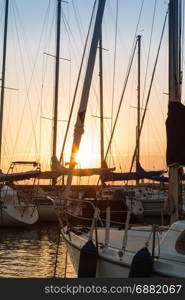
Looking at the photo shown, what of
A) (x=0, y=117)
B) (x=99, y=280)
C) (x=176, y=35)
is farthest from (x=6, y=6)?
(x=99, y=280)

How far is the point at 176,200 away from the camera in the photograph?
10344 millimetres

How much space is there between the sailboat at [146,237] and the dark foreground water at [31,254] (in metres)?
1.75

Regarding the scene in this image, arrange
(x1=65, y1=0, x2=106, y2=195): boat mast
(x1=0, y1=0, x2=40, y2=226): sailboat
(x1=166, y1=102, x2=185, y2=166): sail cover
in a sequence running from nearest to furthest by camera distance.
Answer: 1. (x1=166, y1=102, x2=185, y2=166): sail cover
2. (x1=65, y1=0, x2=106, y2=195): boat mast
3. (x1=0, y1=0, x2=40, y2=226): sailboat

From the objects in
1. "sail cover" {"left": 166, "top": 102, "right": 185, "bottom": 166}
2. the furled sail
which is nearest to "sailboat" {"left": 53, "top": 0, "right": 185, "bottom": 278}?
"sail cover" {"left": 166, "top": 102, "right": 185, "bottom": 166}

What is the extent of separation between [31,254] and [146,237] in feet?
31.0

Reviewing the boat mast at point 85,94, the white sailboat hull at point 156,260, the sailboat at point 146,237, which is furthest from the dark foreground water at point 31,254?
the boat mast at point 85,94

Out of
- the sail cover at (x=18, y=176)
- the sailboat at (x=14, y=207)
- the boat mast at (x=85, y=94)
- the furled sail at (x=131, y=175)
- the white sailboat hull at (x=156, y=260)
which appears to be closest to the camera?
the white sailboat hull at (x=156, y=260)

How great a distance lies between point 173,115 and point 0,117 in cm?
2333

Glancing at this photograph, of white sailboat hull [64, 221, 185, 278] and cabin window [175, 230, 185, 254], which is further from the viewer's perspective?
cabin window [175, 230, 185, 254]

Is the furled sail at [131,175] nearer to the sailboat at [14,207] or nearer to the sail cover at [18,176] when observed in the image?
the sail cover at [18,176]

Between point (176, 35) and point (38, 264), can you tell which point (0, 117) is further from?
point (176, 35)

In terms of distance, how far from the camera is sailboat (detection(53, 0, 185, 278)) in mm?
7851

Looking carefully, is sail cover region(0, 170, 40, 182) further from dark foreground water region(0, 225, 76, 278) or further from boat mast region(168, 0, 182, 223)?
boat mast region(168, 0, 182, 223)

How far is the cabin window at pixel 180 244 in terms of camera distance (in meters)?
8.39
